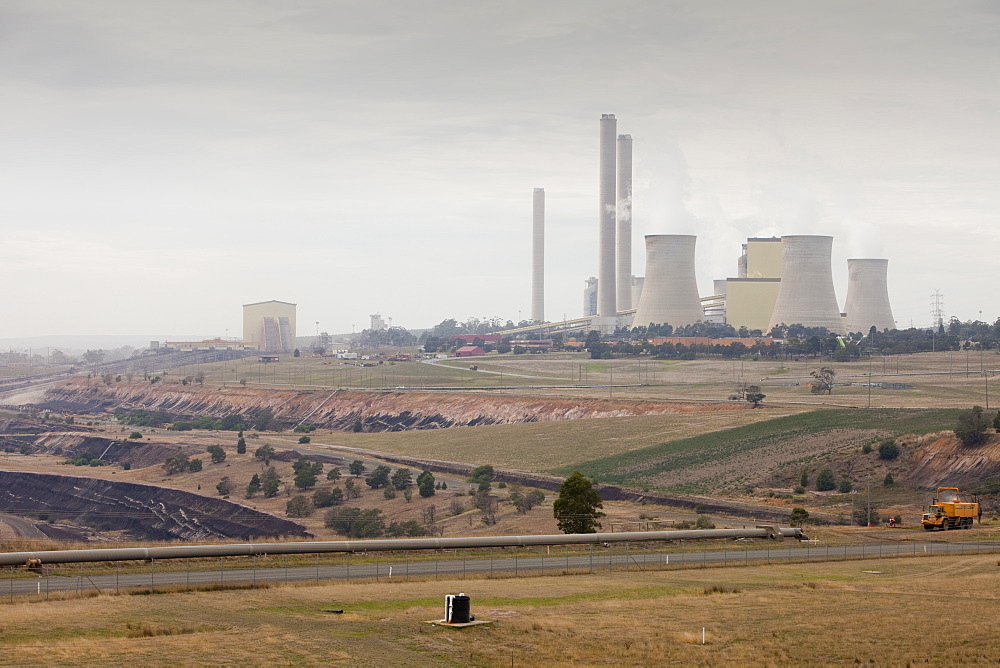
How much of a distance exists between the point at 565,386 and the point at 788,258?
146ft

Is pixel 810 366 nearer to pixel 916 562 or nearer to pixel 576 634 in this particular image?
pixel 916 562

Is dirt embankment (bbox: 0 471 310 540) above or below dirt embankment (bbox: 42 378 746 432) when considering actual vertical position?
below

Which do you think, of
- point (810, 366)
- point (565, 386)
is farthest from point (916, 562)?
point (810, 366)

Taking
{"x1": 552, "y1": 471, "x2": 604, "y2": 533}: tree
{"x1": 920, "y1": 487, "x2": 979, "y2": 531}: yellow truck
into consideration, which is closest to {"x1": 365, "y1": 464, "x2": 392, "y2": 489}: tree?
{"x1": 552, "y1": 471, "x2": 604, "y2": 533}: tree

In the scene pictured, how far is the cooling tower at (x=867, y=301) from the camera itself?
169125mm

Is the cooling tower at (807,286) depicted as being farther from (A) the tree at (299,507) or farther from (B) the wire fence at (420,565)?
(B) the wire fence at (420,565)

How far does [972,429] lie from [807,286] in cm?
9193

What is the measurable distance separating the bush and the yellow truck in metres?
16.8

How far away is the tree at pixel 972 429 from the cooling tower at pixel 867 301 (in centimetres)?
10242

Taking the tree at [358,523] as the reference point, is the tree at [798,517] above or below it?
above

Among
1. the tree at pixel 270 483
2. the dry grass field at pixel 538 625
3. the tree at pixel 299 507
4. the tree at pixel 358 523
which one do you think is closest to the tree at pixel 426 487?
the tree at pixel 358 523

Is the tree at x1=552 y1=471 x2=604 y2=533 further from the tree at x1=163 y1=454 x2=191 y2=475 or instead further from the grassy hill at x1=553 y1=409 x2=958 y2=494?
the tree at x1=163 y1=454 x2=191 y2=475

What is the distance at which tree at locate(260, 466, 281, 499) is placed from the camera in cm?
7688

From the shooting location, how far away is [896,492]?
64125 millimetres
